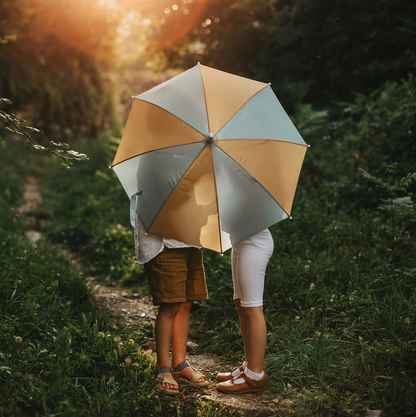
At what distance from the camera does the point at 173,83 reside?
222cm

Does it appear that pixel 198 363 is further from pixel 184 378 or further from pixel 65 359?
pixel 65 359

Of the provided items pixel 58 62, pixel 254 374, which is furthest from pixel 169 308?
pixel 58 62

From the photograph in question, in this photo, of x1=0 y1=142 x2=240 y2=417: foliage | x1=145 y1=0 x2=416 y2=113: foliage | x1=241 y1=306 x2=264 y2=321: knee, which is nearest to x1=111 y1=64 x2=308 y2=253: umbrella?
x1=241 y1=306 x2=264 y2=321: knee

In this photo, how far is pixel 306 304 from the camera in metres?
3.26

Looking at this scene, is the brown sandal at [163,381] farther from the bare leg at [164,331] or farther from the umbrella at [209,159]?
the umbrella at [209,159]

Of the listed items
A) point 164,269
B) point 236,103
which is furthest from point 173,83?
point 164,269

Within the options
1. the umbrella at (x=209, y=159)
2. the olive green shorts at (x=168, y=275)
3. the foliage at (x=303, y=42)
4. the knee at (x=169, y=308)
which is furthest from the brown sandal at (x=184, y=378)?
the foliage at (x=303, y=42)

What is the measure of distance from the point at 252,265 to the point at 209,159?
0.75 m

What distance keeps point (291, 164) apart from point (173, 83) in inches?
34.7

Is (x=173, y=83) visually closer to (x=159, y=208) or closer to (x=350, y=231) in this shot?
(x=159, y=208)

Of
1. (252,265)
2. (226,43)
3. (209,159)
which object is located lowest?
(252,265)

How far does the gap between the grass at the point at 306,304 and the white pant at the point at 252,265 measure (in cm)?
69

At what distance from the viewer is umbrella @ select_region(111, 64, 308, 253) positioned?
2.04 metres

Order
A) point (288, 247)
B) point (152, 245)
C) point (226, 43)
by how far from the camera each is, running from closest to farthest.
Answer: point (152, 245)
point (288, 247)
point (226, 43)
